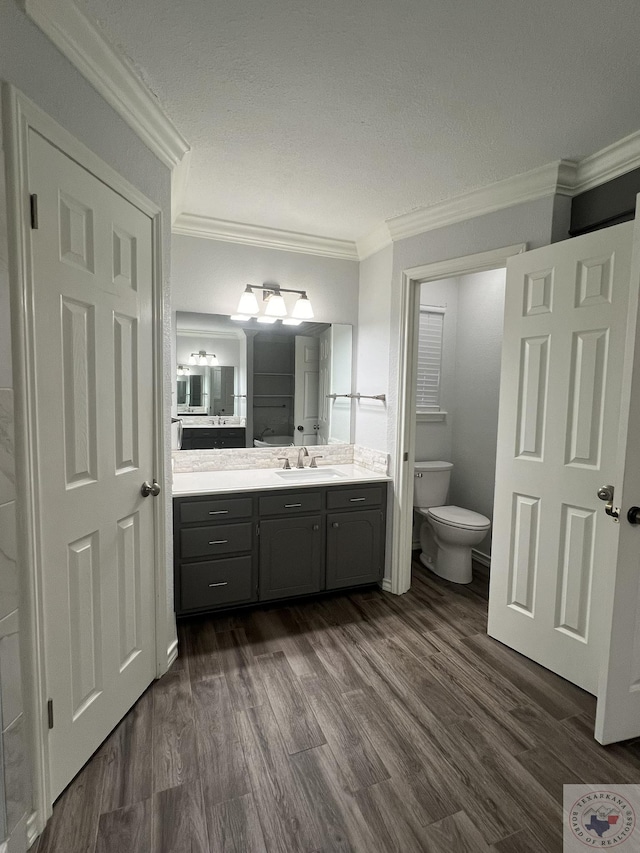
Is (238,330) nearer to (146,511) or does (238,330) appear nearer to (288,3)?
(146,511)

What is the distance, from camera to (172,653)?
6.96 feet

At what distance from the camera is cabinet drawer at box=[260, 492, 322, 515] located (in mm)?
2568

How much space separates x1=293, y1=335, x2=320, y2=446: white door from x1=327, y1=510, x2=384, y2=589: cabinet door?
746 millimetres

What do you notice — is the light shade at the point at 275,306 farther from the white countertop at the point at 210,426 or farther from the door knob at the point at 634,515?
the door knob at the point at 634,515

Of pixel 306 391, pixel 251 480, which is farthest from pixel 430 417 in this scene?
pixel 251 480

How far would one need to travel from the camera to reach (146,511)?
185 centimetres

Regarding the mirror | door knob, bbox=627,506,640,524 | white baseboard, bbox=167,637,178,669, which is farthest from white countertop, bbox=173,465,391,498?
door knob, bbox=627,506,640,524

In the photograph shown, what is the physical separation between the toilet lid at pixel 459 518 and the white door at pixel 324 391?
1.00 meters

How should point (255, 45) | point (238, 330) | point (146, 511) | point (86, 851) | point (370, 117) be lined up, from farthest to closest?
1. point (238, 330)
2. point (146, 511)
3. point (370, 117)
4. point (255, 45)
5. point (86, 851)

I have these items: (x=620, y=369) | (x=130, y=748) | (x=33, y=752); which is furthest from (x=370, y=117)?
(x=130, y=748)

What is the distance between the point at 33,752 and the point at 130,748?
450 mm

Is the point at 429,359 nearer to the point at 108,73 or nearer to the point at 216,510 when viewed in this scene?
the point at 216,510

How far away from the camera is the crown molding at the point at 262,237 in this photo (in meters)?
2.77

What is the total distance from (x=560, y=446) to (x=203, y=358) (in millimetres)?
2242
